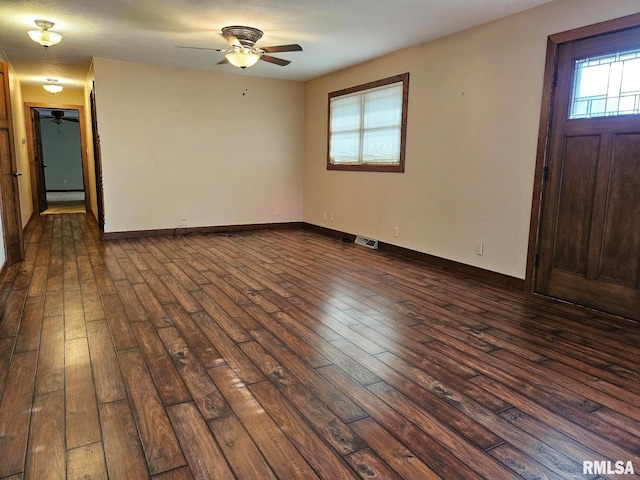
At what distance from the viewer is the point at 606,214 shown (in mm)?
3371

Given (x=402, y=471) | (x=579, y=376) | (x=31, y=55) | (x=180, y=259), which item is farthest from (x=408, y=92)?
(x=31, y=55)

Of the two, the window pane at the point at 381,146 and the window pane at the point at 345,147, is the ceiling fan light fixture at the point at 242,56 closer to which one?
the window pane at the point at 381,146

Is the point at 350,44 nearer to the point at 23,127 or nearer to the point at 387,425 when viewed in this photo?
the point at 387,425

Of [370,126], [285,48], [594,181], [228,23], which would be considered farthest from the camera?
[370,126]

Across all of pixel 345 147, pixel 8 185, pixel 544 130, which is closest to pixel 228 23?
pixel 345 147

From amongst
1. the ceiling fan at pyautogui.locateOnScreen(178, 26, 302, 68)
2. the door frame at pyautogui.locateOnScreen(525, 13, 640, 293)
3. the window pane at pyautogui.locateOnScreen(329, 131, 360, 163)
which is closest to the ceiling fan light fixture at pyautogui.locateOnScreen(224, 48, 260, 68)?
the ceiling fan at pyautogui.locateOnScreen(178, 26, 302, 68)

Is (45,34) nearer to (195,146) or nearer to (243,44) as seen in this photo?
(243,44)

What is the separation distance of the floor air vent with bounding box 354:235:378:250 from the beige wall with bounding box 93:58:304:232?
6.10ft

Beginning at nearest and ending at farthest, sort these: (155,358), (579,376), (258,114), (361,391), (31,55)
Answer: (361,391) < (579,376) < (155,358) < (31,55) < (258,114)

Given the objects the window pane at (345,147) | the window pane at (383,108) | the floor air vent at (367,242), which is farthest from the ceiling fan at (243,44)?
the floor air vent at (367,242)

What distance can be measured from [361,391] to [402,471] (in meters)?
0.60

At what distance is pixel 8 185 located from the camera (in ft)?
15.3

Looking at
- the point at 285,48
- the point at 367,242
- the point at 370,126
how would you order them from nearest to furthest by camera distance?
1. the point at 285,48
2. the point at 370,126
3. the point at 367,242

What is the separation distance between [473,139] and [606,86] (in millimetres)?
1302
